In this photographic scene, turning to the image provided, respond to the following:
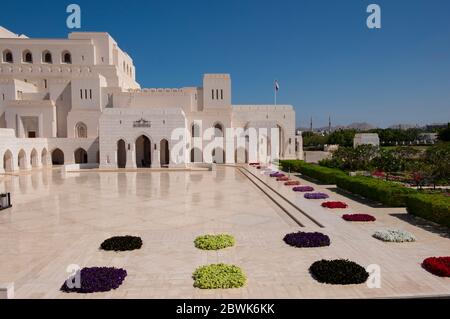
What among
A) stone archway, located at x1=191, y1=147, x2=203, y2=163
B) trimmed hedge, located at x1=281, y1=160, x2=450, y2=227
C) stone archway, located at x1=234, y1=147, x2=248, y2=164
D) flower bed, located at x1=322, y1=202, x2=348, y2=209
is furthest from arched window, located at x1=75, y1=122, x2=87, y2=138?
flower bed, located at x1=322, y1=202, x2=348, y2=209

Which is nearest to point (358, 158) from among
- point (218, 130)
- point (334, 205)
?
point (334, 205)

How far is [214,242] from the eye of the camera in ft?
37.2

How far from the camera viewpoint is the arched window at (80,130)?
4461 centimetres

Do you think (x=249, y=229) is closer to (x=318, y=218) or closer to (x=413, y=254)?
(x=318, y=218)

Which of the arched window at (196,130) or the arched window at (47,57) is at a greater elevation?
the arched window at (47,57)

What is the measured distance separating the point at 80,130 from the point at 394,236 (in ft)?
139

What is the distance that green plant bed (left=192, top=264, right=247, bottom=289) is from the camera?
26.6 ft

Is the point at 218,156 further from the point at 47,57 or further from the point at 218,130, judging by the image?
the point at 47,57

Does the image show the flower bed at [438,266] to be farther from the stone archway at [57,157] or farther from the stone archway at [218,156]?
the stone archway at [57,157]

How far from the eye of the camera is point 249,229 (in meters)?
13.8

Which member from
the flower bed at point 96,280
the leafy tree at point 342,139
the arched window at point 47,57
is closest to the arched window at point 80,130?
the arched window at point 47,57

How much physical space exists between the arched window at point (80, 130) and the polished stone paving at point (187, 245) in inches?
937

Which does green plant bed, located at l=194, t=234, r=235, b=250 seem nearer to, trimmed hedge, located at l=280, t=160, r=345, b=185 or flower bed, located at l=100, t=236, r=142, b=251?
flower bed, located at l=100, t=236, r=142, b=251

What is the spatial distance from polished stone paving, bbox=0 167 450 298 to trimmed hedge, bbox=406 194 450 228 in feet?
2.01
